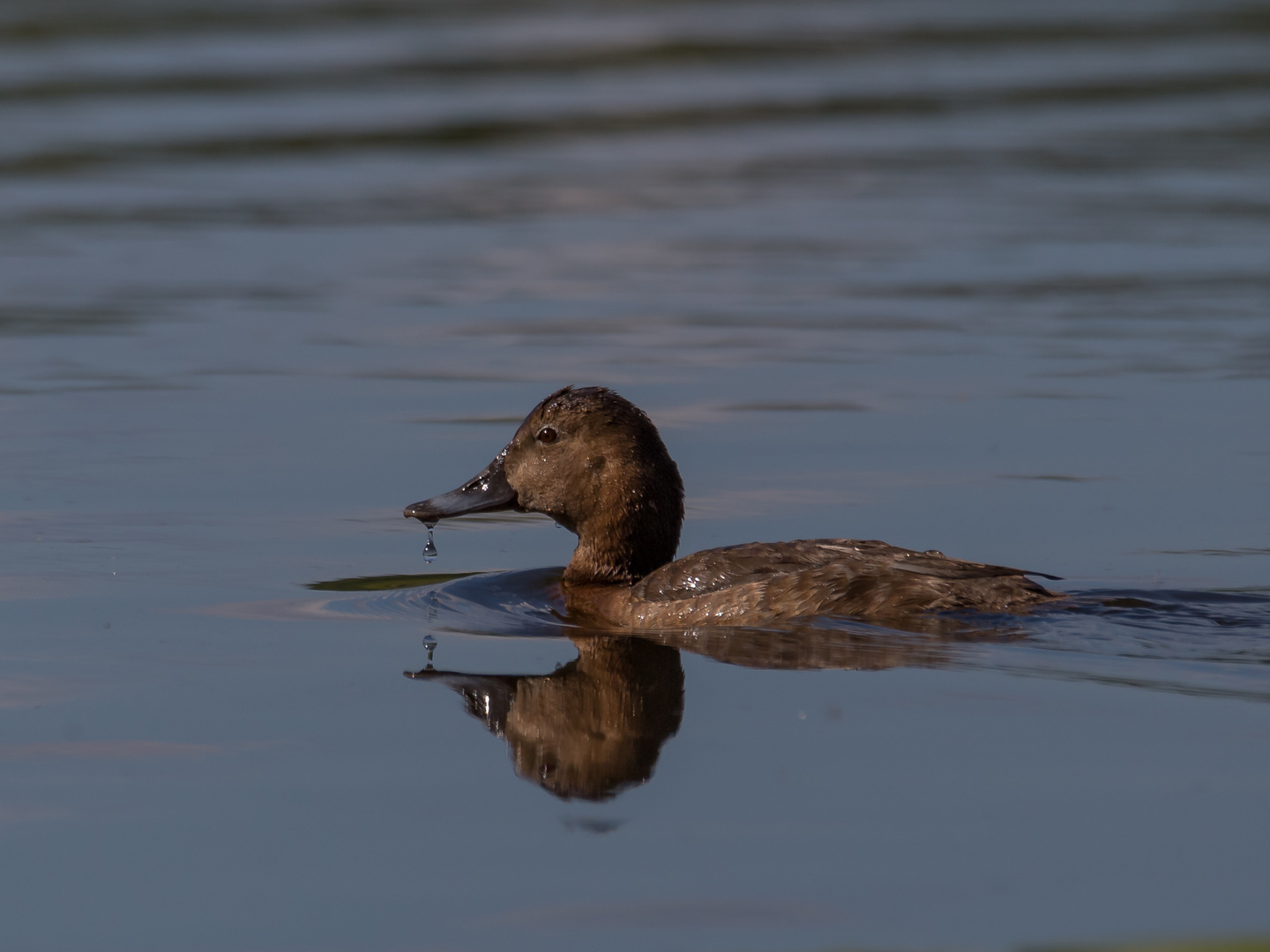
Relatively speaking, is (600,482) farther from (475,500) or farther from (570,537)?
(570,537)

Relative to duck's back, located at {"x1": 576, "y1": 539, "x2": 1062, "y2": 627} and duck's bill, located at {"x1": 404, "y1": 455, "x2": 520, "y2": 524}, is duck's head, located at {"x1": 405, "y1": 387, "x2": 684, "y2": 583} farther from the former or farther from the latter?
duck's back, located at {"x1": 576, "y1": 539, "x2": 1062, "y2": 627}

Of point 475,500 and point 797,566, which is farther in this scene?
point 475,500

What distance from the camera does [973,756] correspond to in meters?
6.07

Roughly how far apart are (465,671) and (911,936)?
3047 mm

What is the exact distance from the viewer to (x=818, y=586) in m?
8.05

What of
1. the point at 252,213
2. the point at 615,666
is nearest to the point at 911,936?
the point at 615,666

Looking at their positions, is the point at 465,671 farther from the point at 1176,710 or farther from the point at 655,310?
the point at 655,310

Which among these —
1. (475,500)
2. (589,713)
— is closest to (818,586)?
(589,713)

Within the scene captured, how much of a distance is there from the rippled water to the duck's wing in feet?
1.04

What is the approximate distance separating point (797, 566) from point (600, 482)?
1.29 m

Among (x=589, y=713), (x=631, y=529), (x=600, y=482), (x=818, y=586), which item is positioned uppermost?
(x=600, y=482)

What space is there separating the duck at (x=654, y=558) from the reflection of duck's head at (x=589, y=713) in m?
0.47

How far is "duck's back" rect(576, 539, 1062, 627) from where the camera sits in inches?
311

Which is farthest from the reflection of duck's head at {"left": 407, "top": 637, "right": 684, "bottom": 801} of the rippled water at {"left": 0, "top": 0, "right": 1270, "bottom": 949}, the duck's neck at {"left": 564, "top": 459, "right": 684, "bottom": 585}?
the duck's neck at {"left": 564, "top": 459, "right": 684, "bottom": 585}
